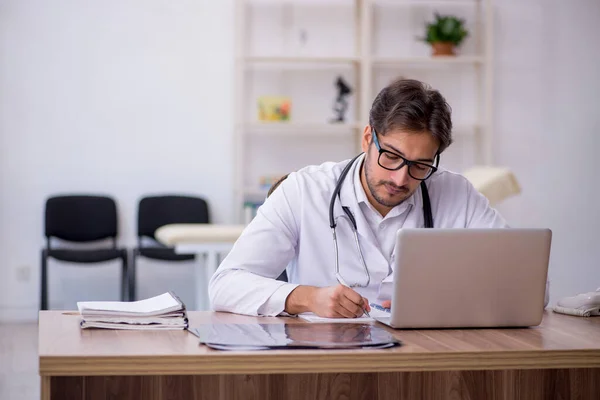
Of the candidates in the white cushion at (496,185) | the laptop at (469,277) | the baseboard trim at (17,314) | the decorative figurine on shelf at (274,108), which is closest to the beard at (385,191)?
the laptop at (469,277)

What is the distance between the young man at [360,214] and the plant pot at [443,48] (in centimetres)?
363

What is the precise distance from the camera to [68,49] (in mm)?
5699

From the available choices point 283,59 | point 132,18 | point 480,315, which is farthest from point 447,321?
point 132,18

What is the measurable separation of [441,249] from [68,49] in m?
4.61

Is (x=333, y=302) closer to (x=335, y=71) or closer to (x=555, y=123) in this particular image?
(x=335, y=71)

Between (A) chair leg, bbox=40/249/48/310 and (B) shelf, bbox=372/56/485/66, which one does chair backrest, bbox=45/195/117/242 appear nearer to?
(A) chair leg, bbox=40/249/48/310

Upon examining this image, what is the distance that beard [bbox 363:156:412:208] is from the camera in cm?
207

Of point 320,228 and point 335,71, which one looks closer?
point 320,228

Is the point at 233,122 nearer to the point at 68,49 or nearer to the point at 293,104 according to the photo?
the point at 293,104

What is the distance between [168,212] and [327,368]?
4.40 m

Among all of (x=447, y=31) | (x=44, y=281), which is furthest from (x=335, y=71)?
(x=44, y=281)

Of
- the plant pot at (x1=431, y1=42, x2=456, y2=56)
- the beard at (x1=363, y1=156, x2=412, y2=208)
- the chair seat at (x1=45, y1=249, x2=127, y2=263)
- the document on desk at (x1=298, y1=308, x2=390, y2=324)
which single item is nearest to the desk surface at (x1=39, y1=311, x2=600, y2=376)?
the document on desk at (x1=298, y1=308, x2=390, y2=324)

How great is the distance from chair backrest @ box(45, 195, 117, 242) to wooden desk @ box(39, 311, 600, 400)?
400 centimetres

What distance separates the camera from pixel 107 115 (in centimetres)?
575
